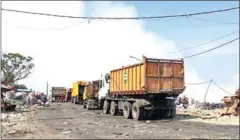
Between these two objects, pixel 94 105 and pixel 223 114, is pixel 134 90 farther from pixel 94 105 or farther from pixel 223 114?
pixel 94 105

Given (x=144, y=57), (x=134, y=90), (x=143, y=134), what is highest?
(x=144, y=57)

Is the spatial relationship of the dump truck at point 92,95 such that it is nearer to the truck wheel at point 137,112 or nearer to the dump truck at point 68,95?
the truck wheel at point 137,112

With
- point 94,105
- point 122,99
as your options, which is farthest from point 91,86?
point 122,99

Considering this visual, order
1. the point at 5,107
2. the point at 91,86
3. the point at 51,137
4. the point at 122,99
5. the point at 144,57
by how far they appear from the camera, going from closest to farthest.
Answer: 1. the point at 51,137
2. the point at 144,57
3. the point at 122,99
4. the point at 5,107
5. the point at 91,86

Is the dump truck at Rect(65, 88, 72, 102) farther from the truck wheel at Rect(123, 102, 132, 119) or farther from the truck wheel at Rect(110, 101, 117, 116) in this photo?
the truck wheel at Rect(123, 102, 132, 119)

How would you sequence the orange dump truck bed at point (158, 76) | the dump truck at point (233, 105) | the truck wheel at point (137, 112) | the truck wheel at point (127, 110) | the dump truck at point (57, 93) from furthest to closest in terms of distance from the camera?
the dump truck at point (57, 93) < the dump truck at point (233, 105) < the truck wheel at point (127, 110) < the truck wheel at point (137, 112) < the orange dump truck bed at point (158, 76)

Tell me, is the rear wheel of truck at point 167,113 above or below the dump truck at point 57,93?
below

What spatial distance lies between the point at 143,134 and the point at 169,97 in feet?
24.9

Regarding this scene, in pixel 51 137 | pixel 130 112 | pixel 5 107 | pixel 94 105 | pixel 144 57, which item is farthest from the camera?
pixel 94 105

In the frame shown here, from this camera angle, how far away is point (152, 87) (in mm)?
20906

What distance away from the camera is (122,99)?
2442 cm

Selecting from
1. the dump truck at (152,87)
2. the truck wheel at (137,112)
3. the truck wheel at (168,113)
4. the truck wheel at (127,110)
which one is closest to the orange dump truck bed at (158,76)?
the dump truck at (152,87)

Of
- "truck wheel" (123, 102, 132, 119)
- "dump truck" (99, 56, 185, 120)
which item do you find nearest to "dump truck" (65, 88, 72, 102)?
"truck wheel" (123, 102, 132, 119)

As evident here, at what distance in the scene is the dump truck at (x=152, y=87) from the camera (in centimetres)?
2088
